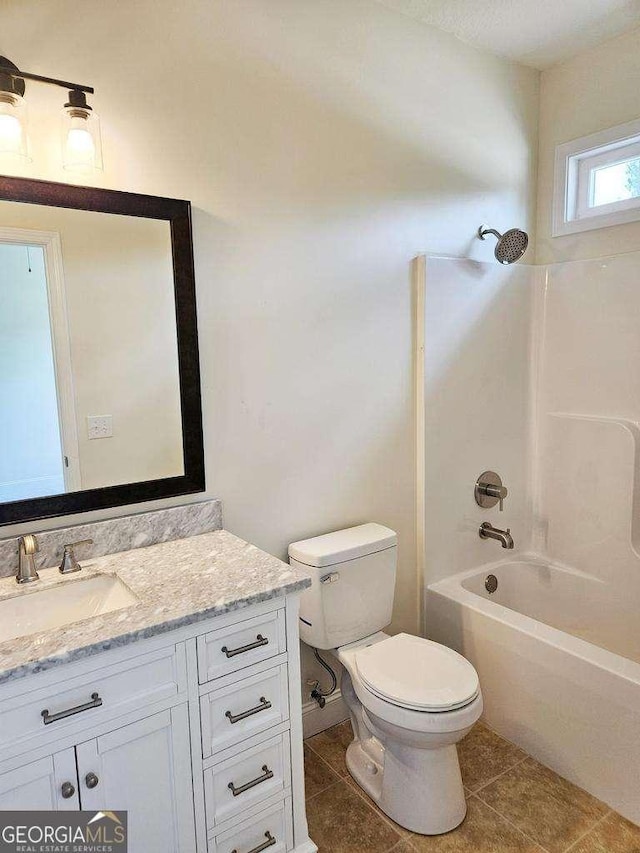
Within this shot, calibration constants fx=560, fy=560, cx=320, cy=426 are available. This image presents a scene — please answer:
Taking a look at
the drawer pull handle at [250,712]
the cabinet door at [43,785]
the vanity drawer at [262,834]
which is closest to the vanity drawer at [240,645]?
the drawer pull handle at [250,712]

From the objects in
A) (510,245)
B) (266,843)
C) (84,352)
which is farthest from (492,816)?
(510,245)

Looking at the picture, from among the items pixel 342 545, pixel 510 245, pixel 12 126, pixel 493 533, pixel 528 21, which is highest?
pixel 528 21

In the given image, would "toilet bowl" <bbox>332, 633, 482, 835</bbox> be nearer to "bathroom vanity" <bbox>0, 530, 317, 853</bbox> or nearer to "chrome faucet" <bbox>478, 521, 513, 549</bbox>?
"bathroom vanity" <bbox>0, 530, 317, 853</bbox>

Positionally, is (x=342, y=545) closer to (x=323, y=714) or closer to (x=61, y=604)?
(x=323, y=714)

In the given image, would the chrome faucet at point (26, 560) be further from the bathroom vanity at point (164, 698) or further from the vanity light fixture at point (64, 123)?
the vanity light fixture at point (64, 123)

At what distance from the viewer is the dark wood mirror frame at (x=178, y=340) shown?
152 cm

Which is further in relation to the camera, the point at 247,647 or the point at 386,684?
the point at 386,684

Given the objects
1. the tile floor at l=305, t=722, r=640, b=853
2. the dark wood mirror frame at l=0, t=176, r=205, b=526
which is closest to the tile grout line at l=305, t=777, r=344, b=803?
the tile floor at l=305, t=722, r=640, b=853

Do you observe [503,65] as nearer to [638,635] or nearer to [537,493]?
[537,493]

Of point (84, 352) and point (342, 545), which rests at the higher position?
point (84, 352)

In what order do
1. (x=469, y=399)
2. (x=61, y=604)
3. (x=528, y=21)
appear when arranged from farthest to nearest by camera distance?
(x=469, y=399) → (x=528, y=21) → (x=61, y=604)

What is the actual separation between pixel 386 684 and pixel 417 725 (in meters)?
0.15

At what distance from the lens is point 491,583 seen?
2.58 metres

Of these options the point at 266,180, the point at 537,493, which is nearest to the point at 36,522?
the point at 266,180
